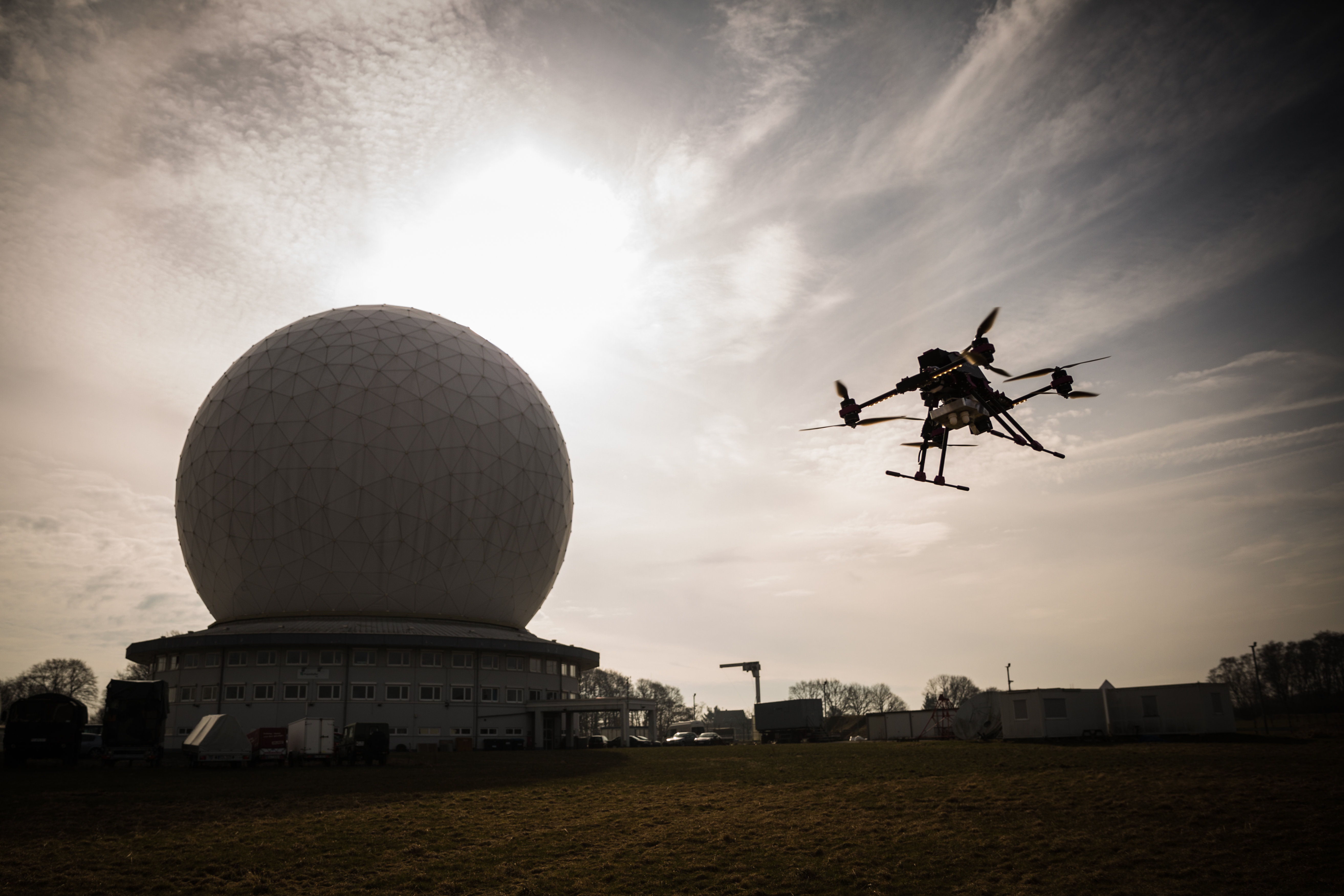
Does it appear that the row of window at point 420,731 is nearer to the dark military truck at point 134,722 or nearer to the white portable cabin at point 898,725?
the dark military truck at point 134,722

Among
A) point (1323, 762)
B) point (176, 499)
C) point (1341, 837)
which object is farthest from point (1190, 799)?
point (176, 499)

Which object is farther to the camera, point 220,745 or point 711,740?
point 711,740

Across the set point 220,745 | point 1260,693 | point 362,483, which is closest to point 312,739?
point 220,745

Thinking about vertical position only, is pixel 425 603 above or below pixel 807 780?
above

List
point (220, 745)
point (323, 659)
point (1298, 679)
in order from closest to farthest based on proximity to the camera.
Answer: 1. point (220, 745)
2. point (323, 659)
3. point (1298, 679)

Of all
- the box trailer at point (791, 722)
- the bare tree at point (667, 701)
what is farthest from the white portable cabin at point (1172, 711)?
the bare tree at point (667, 701)

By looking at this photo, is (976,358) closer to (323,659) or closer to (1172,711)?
(1172,711)

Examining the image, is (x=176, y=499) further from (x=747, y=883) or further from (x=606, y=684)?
(x=606, y=684)

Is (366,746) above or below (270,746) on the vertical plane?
below
